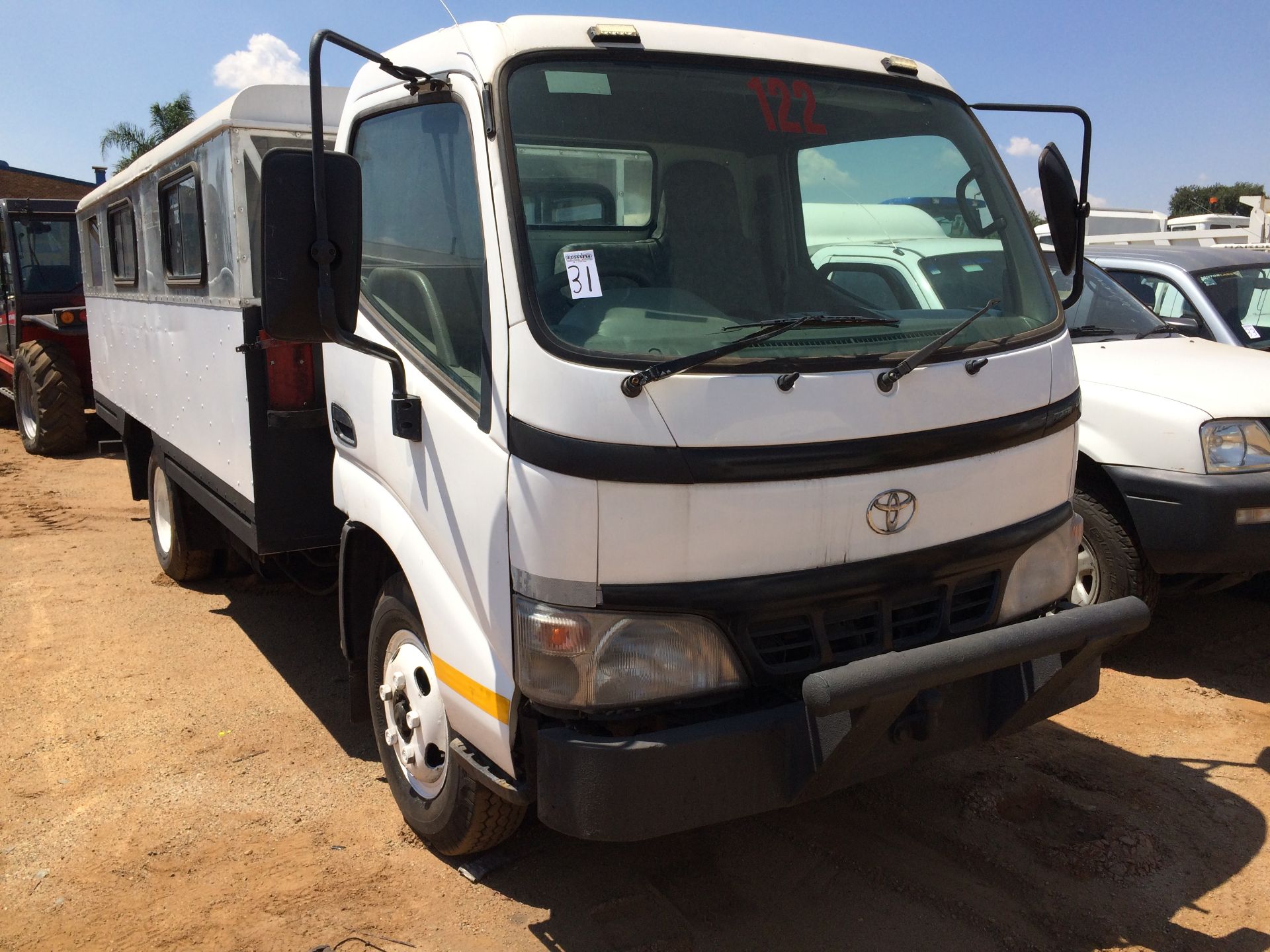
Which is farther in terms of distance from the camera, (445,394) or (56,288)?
(56,288)

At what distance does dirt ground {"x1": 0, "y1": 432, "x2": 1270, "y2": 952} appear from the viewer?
301 cm

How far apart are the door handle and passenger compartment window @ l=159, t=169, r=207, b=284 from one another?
1.22 m

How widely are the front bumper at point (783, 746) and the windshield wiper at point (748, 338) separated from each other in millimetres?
793

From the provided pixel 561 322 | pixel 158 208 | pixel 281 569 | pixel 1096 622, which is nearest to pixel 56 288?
Answer: pixel 158 208

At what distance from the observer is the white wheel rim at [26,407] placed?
11102mm

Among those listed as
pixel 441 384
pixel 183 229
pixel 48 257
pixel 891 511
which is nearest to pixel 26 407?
pixel 48 257

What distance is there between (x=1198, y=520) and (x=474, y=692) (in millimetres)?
3192

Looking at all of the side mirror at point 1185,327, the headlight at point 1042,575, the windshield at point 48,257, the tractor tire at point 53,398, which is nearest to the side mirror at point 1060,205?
the headlight at point 1042,575

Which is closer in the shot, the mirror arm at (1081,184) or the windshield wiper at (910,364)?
the windshield wiper at (910,364)

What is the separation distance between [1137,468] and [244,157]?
3.89 m

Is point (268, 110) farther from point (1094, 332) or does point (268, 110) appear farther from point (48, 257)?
point (48, 257)

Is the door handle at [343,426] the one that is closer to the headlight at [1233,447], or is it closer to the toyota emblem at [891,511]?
the toyota emblem at [891,511]

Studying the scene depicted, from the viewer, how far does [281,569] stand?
4.63 meters

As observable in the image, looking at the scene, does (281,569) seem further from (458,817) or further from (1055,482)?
(1055,482)
